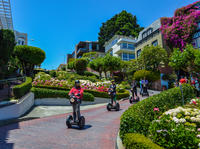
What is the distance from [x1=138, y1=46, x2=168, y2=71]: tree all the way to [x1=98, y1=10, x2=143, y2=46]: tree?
24316 millimetres

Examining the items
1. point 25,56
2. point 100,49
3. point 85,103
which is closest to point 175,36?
point 85,103

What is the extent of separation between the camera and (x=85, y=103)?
13875 mm

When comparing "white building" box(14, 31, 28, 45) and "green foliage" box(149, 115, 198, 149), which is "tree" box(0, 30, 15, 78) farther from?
"white building" box(14, 31, 28, 45)

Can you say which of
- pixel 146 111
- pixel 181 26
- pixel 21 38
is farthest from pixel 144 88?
pixel 21 38

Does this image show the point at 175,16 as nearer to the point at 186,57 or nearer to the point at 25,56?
the point at 186,57

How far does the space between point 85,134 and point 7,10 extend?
1849cm

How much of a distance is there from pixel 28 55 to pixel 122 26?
3720cm

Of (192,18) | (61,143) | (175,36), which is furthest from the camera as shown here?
(175,36)

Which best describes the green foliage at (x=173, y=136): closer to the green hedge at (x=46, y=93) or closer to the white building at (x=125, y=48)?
the green hedge at (x=46, y=93)

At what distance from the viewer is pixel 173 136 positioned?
138 inches

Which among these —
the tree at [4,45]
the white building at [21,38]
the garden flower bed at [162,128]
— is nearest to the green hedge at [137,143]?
the garden flower bed at [162,128]

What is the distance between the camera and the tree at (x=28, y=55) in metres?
19.2

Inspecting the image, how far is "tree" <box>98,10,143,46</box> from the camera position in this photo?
159ft

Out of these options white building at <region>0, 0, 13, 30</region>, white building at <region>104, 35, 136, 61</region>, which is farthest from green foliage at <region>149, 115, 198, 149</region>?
white building at <region>104, 35, 136, 61</region>
